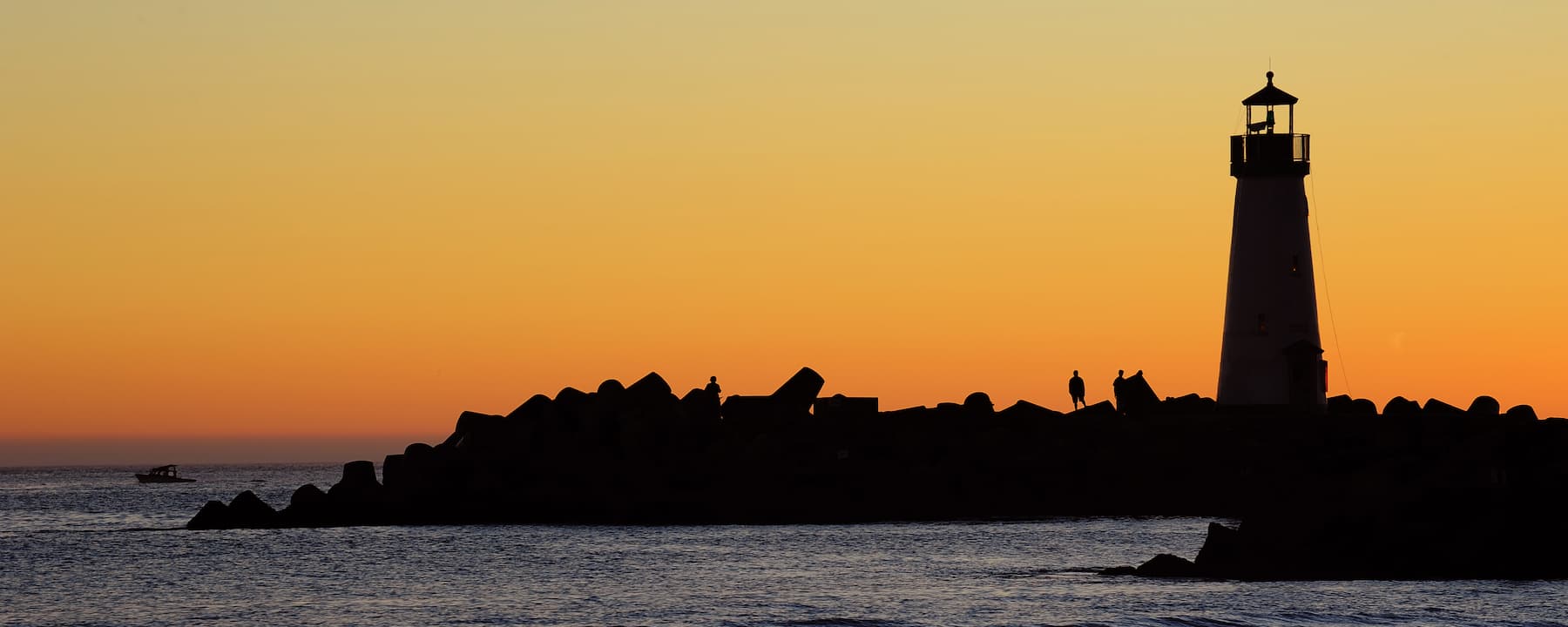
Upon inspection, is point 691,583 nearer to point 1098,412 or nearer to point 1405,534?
point 1405,534

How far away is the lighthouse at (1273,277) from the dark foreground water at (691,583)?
6245 mm

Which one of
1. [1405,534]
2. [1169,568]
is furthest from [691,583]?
[1405,534]

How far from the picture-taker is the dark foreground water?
3444 centimetres

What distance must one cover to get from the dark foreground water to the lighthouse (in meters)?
6.24

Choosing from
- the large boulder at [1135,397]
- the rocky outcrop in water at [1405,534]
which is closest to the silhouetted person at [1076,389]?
the large boulder at [1135,397]

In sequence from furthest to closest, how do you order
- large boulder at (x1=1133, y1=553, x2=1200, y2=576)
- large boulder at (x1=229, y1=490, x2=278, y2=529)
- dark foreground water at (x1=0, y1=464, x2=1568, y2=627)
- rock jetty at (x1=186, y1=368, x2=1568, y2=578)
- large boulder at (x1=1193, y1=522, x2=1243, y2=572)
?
1. large boulder at (x1=229, y1=490, x2=278, y2=529)
2. rock jetty at (x1=186, y1=368, x2=1568, y2=578)
3. large boulder at (x1=1133, y1=553, x2=1200, y2=576)
4. large boulder at (x1=1193, y1=522, x2=1243, y2=572)
5. dark foreground water at (x1=0, y1=464, x2=1568, y2=627)

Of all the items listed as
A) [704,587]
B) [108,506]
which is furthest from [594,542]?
[108,506]

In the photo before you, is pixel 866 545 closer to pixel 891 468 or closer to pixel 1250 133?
pixel 891 468

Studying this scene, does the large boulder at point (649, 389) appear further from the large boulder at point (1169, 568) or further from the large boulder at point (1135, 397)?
the large boulder at point (1169, 568)

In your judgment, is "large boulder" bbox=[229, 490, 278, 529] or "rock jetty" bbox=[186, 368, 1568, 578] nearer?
"rock jetty" bbox=[186, 368, 1568, 578]

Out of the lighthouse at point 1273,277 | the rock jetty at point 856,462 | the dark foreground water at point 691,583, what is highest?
the lighthouse at point 1273,277

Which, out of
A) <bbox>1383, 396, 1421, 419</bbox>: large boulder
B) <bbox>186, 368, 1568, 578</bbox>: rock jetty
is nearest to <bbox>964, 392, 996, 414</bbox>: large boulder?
<bbox>186, 368, 1568, 578</bbox>: rock jetty

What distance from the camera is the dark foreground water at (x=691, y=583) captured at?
113ft

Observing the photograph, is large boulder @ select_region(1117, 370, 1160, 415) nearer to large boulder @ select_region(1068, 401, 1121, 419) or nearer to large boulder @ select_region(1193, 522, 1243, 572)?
large boulder @ select_region(1068, 401, 1121, 419)
